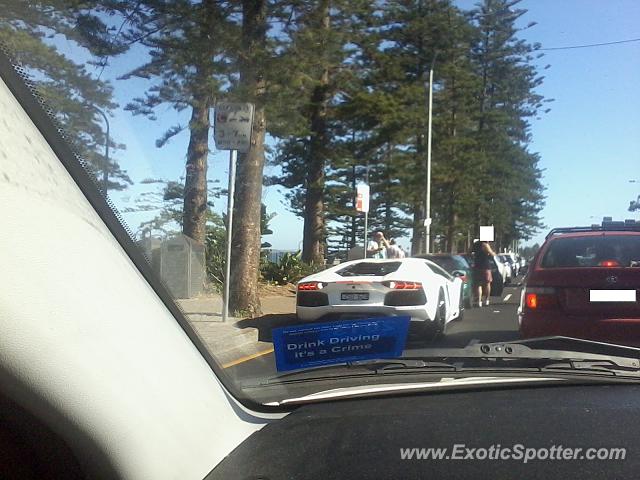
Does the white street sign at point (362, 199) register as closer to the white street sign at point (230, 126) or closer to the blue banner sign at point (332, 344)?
the white street sign at point (230, 126)

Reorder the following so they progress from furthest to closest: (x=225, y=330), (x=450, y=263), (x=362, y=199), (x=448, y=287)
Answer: (x=450, y=263), (x=448, y=287), (x=362, y=199), (x=225, y=330)

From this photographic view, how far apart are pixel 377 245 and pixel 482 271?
5130 millimetres

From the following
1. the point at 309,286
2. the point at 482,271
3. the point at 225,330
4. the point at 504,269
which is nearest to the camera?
the point at 225,330

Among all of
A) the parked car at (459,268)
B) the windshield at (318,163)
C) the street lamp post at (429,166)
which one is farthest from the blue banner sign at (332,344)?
the parked car at (459,268)

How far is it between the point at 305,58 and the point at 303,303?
246cm

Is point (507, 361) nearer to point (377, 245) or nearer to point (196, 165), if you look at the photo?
point (196, 165)

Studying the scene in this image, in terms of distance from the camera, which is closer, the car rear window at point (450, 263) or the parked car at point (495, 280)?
the car rear window at point (450, 263)

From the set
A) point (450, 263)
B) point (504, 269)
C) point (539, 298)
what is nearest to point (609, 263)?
point (539, 298)

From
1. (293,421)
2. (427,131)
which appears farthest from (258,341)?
(427,131)

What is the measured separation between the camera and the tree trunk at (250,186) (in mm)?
3599

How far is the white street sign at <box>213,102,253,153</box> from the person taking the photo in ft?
11.0

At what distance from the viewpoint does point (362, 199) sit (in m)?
4.93

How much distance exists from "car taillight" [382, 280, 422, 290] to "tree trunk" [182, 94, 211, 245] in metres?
2.92

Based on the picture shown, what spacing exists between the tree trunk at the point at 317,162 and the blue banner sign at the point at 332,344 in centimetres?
162
